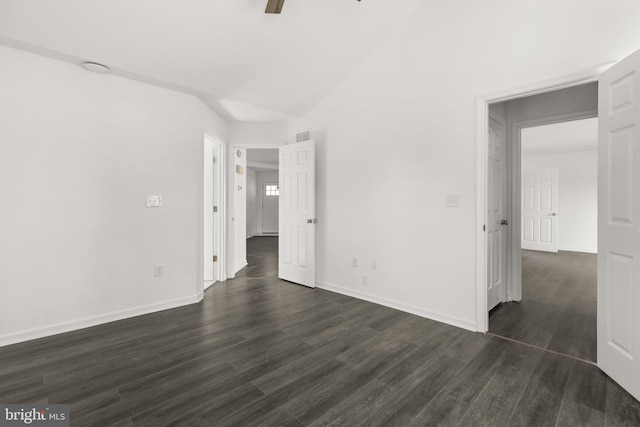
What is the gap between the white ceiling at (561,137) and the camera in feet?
16.6

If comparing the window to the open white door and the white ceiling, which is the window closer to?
the white ceiling

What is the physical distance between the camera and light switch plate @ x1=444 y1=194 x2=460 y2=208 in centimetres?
284

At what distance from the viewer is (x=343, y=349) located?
238cm

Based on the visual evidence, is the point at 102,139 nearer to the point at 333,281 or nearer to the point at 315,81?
the point at 315,81

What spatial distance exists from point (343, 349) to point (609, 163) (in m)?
2.35

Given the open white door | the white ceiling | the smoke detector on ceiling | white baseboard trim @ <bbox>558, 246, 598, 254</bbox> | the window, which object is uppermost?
the white ceiling

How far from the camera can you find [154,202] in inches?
128

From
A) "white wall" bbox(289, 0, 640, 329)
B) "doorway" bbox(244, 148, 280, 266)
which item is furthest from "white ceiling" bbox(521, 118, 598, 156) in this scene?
"doorway" bbox(244, 148, 280, 266)

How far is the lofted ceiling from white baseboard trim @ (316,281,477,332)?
269 centimetres

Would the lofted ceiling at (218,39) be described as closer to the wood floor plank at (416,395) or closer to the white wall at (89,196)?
the white wall at (89,196)

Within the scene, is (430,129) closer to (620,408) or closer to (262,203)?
(620,408)

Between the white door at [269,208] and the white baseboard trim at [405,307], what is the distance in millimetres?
7254

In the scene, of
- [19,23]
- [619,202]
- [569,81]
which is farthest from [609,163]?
[19,23]

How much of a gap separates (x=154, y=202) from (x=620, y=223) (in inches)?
160
